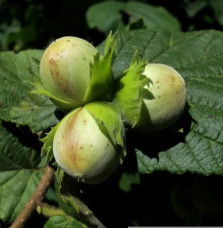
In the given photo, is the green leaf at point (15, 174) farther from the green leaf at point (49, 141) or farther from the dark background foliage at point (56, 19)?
the dark background foliage at point (56, 19)

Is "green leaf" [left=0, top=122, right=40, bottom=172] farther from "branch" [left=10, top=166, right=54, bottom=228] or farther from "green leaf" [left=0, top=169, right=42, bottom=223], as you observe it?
"branch" [left=10, top=166, right=54, bottom=228]

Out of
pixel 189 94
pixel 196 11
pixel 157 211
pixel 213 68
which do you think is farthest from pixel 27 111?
pixel 196 11

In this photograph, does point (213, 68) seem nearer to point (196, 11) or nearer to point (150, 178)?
point (150, 178)

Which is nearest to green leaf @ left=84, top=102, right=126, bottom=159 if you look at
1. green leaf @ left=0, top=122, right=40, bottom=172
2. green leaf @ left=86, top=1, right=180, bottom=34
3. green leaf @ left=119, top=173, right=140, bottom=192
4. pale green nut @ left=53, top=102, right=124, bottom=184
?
pale green nut @ left=53, top=102, right=124, bottom=184

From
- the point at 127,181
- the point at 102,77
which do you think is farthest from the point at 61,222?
the point at 127,181

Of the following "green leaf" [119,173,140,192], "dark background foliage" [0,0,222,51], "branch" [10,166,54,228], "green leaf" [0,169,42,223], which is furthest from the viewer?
"dark background foliage" [0,0,222,51]

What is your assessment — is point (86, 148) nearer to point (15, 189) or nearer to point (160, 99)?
point (160, 99)
